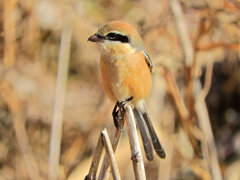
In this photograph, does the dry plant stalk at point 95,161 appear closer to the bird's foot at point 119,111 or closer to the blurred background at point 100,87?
the bird's foot at point 119,111

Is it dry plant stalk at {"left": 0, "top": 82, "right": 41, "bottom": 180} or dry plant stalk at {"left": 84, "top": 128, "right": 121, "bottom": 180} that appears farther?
dry plant stalk at {"left": 0, "top": 82, "right": 41, "bottom": 180}

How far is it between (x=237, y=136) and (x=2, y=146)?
255 centimetres

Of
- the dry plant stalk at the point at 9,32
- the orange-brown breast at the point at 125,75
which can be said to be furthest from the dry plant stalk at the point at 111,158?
the dry plant stalk at the point at 9,32

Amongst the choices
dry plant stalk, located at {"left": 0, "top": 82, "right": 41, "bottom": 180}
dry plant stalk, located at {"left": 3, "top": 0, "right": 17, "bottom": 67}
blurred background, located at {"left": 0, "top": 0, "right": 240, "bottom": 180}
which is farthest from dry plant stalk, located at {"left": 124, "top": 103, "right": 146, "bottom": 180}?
dry plant stalk, located at {"left": 3, "top": 0, "right": 17, "bottom": 67}

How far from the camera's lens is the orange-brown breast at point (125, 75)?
6.40 feet

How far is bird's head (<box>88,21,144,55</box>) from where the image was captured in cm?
188

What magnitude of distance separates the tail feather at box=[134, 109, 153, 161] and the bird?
0.81 ft

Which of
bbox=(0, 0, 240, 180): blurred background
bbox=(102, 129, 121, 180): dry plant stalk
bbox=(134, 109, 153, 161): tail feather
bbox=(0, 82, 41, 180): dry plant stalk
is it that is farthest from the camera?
bbox=(0, 82, 41, 180): dry plant stalk

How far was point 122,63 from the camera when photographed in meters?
1.95

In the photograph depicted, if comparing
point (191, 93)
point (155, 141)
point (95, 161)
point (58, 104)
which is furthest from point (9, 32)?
point (95, 161)

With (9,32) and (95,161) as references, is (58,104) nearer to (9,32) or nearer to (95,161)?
(9,32)

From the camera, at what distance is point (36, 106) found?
375 centimetres

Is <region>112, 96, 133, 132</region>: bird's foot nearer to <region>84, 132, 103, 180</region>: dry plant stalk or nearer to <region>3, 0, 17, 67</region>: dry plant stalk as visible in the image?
<region>84, 132, 103, 180</region>: dry plant stalk

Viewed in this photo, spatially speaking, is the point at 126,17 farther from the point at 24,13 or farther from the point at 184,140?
the point at 184,140
